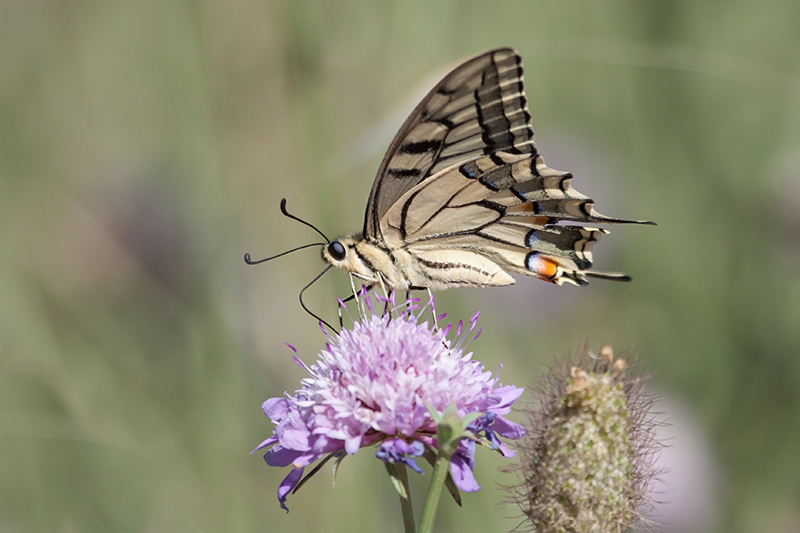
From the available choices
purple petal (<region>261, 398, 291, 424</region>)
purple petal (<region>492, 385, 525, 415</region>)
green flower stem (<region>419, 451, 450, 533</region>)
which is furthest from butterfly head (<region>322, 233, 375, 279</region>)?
green flower stem (<region>419, 451, 450, 533</region>)

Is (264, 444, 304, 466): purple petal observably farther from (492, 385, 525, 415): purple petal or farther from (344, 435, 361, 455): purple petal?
(492, 385, 525, 415): purple petal

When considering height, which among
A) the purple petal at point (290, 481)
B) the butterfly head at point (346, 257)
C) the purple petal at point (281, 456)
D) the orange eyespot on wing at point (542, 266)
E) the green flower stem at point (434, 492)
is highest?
the orange eyespot on wing at point (542, 266)

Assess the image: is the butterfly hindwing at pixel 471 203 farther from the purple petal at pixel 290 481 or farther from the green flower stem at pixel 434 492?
the green flower stem at pixel 434 492

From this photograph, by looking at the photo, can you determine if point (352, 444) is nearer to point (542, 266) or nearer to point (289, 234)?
point (542, 266)

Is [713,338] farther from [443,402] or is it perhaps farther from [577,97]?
[443,402]

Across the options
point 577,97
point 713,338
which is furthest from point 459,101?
point 577,97

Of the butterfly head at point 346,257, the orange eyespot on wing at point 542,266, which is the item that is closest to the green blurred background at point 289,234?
the butterfly head at point 346,257

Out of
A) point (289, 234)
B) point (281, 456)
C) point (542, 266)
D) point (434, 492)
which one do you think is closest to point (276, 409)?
point (281, 456)

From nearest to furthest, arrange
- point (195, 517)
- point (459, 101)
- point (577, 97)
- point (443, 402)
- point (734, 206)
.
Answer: point (443, 402)
point (459, 101)
point (195, 517)
point (734, 206)
point (577, 97)
